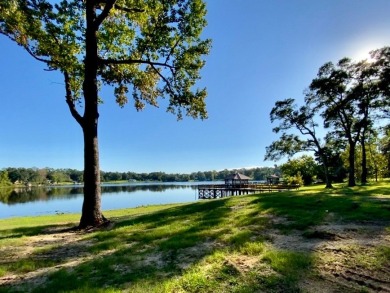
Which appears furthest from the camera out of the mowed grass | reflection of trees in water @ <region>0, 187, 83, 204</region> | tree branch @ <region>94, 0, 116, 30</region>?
reflection of trees in water @ <region>0, 187, 83, 204</region>

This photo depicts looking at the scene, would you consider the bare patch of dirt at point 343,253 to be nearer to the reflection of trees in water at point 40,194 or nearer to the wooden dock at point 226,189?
the wooden dock at point 226,189

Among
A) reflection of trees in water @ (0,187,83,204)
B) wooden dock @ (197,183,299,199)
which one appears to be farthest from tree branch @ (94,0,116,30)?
reflection of trees in water @ (0,187,83,204)

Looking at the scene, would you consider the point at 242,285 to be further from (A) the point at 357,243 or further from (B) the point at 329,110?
(B) the point at 329,110

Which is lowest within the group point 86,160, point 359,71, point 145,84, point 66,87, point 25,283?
point 25,283

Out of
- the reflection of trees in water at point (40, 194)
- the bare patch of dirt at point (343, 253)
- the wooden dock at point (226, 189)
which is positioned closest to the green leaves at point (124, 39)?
the bare patch of dirt at point (343, 253)

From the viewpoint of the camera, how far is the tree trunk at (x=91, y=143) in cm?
1039

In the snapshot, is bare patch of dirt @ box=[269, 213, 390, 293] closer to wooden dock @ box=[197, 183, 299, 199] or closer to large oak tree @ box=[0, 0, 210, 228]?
large oak tree @ box=[0, 0, 210, 228]

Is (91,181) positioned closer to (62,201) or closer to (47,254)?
(47,254)

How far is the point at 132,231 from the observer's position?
8.59 m

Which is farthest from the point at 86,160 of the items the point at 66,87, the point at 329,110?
the point at 329,110

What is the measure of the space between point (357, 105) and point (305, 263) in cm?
2998

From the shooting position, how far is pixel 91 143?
10.5 meters

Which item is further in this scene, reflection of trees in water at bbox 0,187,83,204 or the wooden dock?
reflection of trees in water at bbox 0,187,83,204

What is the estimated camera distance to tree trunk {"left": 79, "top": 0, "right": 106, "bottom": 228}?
1039 centimetres
